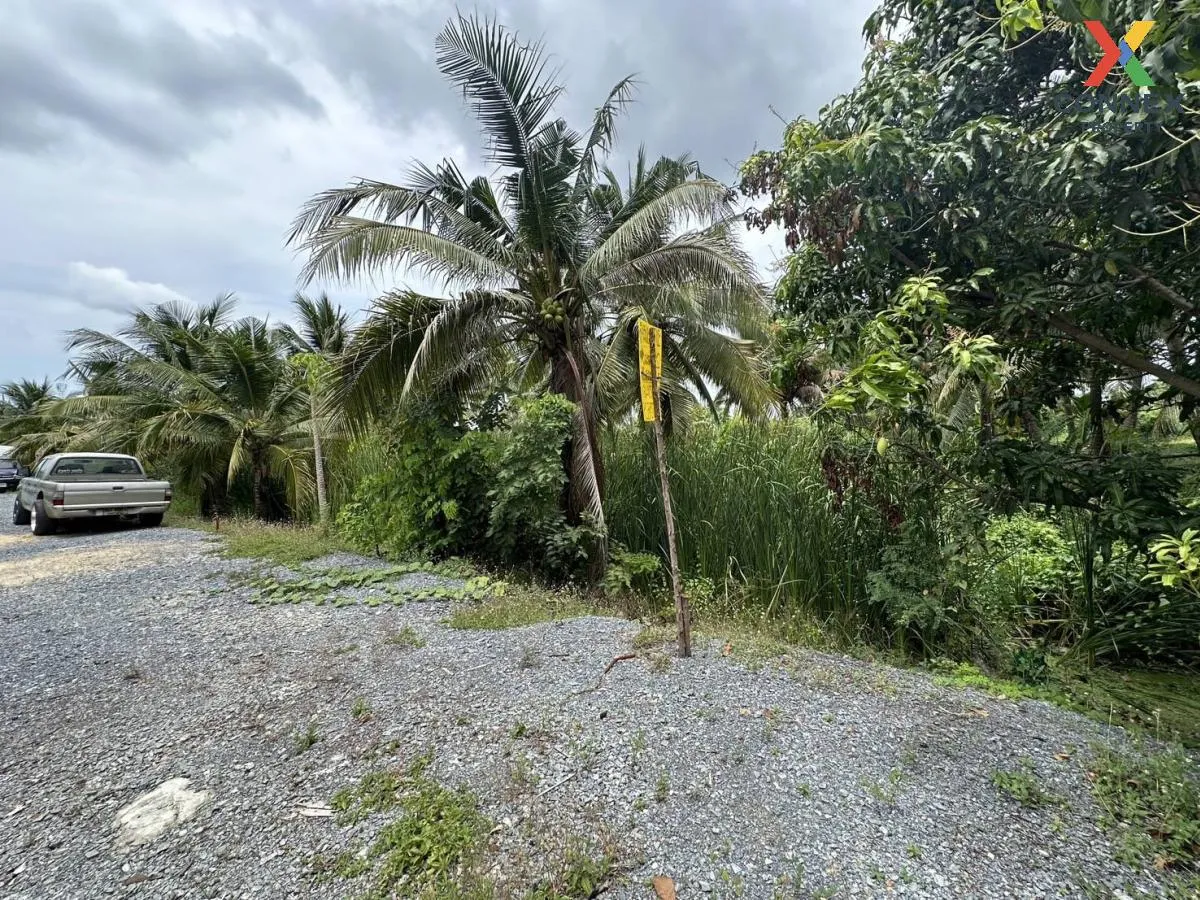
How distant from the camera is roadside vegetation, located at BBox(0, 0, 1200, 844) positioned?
2740 mm

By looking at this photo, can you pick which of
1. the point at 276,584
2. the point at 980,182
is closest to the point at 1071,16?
the point at 980,182

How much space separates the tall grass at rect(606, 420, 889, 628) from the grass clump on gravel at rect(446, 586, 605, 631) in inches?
72.6

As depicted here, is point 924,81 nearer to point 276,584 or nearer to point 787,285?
point 787,285

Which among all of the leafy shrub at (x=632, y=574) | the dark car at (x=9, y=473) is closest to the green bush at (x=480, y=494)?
the leafy shrub at (x=632, y=574)

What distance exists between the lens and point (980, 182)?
2.80 meters

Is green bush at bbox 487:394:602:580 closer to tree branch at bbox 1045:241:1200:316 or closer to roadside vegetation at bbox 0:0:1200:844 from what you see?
roadside vegetation at bbox 0:0:1200:844

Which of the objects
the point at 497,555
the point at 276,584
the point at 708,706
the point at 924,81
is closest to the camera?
the point at 924,81

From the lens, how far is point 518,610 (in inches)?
208

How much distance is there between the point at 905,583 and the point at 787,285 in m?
2.77

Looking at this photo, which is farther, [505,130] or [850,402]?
[505,130]

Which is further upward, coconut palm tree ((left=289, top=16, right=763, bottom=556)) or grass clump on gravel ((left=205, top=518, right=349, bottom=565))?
coconut palm tree ((left=289, top=16, right=763, bottom=556))

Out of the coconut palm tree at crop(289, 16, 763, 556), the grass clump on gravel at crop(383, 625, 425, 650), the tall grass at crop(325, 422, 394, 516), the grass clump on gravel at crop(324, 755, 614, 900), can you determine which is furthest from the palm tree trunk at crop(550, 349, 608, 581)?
the tall grass at crop(325, 422, 394, 516)

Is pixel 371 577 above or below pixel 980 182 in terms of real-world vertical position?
below

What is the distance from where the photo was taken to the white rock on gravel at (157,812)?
96.8 inches
